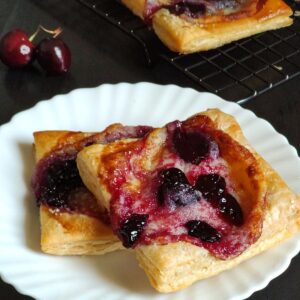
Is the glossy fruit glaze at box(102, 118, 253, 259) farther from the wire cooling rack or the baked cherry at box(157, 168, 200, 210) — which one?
the wire cooling rack

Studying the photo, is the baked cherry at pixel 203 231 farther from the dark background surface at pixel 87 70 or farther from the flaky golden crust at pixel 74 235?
the dark background surface at pixel 87 70

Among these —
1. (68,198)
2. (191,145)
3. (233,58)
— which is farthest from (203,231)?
(233,58)

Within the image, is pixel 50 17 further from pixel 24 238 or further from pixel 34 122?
pixel 24 238

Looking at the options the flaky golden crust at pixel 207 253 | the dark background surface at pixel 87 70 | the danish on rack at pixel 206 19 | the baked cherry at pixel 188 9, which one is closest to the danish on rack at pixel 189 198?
the flaky golden crust at pixel 207 253

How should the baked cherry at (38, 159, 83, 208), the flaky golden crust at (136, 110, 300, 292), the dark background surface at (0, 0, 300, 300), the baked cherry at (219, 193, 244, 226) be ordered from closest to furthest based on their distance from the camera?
the flaky golden crust at (136, 110, 300, 292) < the baked cherry at (219, 193, 244, 226) < the baked cherry at (38, 159, 83, 208) < the dark background surface at (0, 0, 300, 300)

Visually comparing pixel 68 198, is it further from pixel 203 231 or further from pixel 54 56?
pixel 54 56

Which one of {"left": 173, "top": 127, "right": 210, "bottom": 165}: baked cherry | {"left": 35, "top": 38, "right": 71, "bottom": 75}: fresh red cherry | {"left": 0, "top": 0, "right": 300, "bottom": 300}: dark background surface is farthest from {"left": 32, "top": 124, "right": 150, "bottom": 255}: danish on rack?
{"left": 35, "top": 38, "right": 71, "bottom": 75}: fresh red cherry
